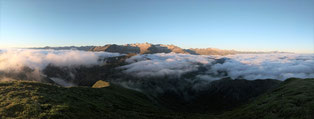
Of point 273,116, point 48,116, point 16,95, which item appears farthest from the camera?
point 273,116

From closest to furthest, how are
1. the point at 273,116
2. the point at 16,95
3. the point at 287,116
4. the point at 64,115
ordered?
the point at 64,115 → the point at 16,95 → the point at 287,116 → the point at 273,116

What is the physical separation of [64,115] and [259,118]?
208 feet

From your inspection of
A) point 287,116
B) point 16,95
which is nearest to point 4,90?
point 16,95

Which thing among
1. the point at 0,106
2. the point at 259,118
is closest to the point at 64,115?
the point at 0,106

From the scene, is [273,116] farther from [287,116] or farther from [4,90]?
[4,90]

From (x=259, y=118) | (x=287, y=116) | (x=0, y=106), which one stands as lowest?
(x=259, y=118)

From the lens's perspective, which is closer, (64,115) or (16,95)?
(64,115)

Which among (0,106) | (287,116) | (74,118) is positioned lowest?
(287,116)

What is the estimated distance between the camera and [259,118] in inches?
2154

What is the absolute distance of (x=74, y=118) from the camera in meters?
28.8

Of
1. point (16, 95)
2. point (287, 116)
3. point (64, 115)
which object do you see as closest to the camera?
point (64, 115)

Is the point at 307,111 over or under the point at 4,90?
under

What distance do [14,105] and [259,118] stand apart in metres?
72.5

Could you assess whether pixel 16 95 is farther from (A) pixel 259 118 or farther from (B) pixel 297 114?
(B) pixel 297 114
